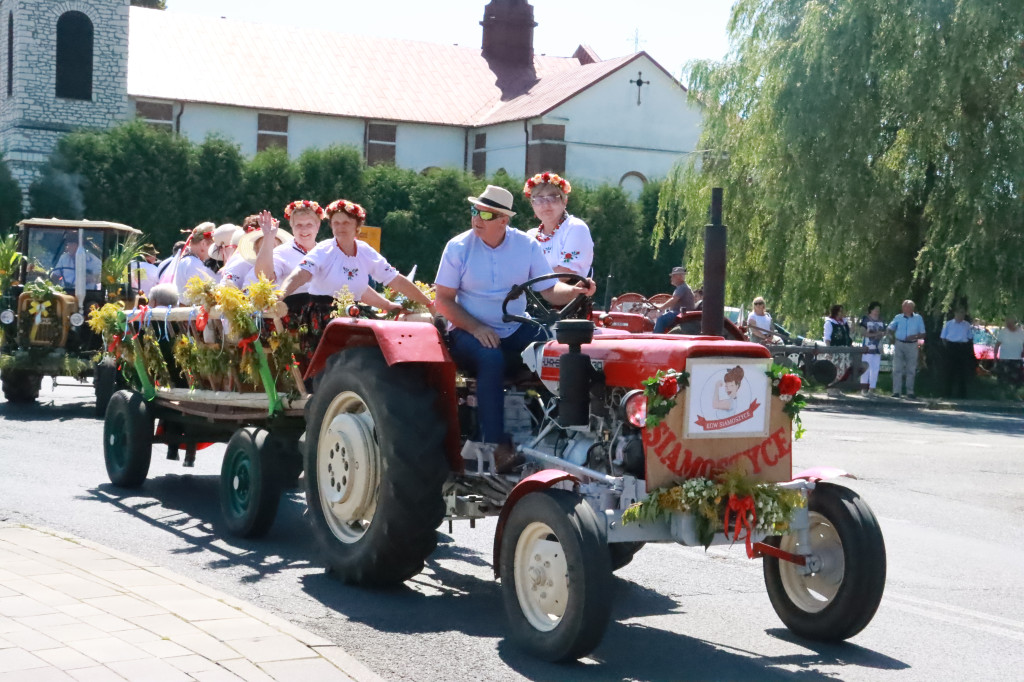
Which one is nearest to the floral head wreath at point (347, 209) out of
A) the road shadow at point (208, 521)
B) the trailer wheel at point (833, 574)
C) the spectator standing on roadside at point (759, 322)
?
the road shadow at point (208, 521)

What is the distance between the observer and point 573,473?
237 inches

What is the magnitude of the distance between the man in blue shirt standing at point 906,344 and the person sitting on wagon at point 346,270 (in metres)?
17.5

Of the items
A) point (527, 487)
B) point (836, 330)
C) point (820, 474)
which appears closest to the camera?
point (527, 487)

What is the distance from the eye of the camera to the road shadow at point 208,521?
7.65 m

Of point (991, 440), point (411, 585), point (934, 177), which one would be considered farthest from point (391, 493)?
point (934, 177)

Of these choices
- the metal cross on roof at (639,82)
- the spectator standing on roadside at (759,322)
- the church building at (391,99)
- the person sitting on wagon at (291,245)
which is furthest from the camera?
the metal cross on roof at (639,82)

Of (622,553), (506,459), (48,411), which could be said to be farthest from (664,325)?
(48,411)

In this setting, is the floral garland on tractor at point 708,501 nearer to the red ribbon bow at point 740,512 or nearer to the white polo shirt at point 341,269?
the red ribbon bow at point 740,512

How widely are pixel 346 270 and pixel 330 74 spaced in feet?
178

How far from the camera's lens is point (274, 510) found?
8.11m

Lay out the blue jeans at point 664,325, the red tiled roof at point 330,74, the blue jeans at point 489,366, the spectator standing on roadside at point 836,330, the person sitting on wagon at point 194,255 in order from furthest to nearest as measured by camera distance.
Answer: the red tiled roof at point 330,74 → the spectator standing on roadside at point 836,330 → the person sitting on wagon at point 194,255 → the blue jeans at point 664,325 → the blue jeans at point 489,366

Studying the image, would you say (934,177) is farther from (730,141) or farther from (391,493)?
(391,493)

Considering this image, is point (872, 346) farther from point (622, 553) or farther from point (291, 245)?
point (622, 553)

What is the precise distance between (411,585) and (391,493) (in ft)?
2.84
